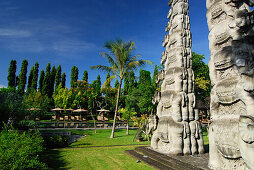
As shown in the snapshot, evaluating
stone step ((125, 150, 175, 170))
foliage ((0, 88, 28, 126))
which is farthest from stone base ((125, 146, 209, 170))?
foliage ((0, 88, 28, 126))

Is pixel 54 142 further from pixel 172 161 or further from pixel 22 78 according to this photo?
pixel 22 78

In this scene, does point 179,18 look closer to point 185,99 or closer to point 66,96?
point 185,99

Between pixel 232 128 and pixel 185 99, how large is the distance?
9.80ft

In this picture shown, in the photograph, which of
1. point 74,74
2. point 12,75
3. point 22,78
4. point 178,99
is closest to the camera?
point 178,99

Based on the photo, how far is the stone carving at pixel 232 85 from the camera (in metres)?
4.00

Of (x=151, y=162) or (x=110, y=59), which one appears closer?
(x=151, y=162)

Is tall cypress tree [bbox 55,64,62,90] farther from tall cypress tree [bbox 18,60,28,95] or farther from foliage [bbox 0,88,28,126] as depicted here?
foliage [bbox 0,88,28,126]

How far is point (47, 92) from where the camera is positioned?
38.8 m

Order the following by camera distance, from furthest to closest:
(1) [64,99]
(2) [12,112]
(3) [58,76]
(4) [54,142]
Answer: (3) [58,76]
(1) [64,99]
(4) [54,142]
(2) [12,112]

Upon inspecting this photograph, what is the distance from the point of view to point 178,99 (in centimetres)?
719

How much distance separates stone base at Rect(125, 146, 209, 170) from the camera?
5.30 metres

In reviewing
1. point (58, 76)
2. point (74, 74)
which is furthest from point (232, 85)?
point (58, 76)

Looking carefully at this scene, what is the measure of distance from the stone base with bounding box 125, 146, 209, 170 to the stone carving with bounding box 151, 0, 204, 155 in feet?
1.75

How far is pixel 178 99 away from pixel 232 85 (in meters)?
2.90
